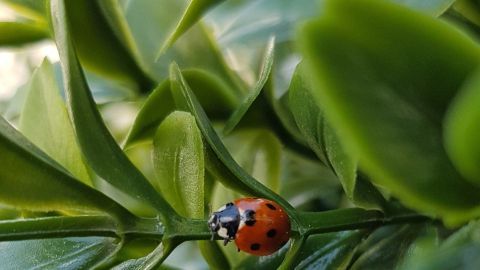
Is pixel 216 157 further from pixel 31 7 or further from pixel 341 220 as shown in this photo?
pixel 31 7

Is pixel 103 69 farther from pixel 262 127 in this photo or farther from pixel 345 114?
pixel 345 114

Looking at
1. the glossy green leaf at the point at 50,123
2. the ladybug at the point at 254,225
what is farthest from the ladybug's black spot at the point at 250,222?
the glossy green leaf at the point at 50,123

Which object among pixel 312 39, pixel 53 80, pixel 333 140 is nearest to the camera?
pixel 312 39

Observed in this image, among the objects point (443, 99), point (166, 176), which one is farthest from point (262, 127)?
point (443, 99)

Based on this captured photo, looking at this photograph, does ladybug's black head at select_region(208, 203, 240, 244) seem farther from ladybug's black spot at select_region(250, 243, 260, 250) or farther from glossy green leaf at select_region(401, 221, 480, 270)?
glossy green leaf at select_region(401, 221, 480, 270)

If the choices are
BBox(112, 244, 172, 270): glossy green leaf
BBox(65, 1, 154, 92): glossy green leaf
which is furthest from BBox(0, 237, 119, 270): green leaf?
BBox(65, 1, 154, 92): glossy green leaf

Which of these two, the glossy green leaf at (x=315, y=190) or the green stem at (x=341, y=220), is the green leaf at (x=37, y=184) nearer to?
the green stem at (x=341, y=220)

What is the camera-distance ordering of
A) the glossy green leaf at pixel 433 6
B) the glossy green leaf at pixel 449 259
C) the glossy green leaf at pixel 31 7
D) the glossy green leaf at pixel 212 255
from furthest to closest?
1. the glossy green leaf at pixel 31 7
2. the glossy green leaf at pixel 212 255
3. the glossy green leaf at pixel 433 6
4. the glossy green leaf at pixel 449 259
